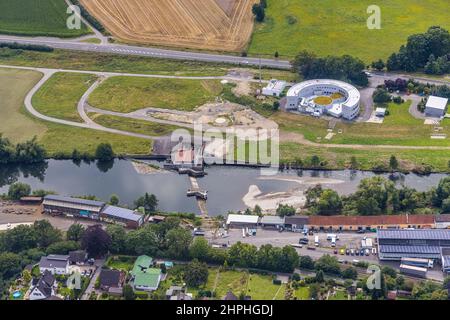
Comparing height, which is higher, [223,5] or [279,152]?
[223,5]

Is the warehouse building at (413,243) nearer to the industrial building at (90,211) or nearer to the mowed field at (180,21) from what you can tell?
the industrial building at (90,211)

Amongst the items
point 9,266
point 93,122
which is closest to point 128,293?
point 9,266

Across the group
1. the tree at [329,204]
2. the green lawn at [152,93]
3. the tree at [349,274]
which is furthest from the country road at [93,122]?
the tree at [349,274]

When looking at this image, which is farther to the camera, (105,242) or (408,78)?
(408,78)

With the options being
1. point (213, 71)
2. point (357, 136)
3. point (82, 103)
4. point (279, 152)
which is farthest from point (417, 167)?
point (82, 103)

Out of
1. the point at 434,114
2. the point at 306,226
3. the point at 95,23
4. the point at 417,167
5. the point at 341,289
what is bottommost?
the point at 341,289

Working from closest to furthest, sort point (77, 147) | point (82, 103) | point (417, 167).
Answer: point (417, 167)
point (77, 147)
point (82, 103)

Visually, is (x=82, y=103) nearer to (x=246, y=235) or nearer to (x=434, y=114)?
(x=246, y=235)
